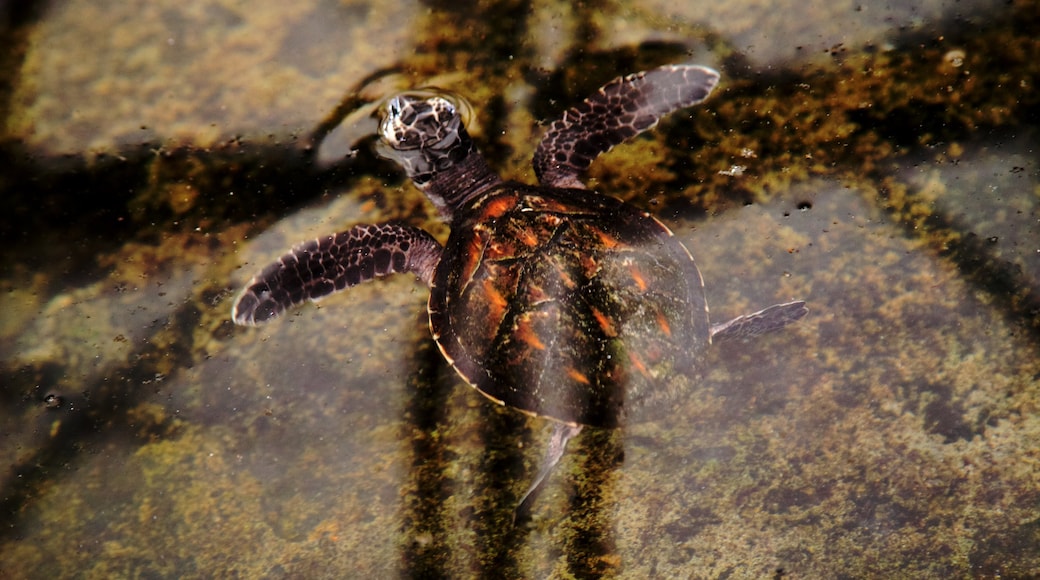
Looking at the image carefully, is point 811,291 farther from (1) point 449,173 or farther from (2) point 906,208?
(1) point 449,173

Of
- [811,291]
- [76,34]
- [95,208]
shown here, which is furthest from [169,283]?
[811,291]

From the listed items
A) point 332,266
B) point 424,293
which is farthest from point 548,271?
point 332,266

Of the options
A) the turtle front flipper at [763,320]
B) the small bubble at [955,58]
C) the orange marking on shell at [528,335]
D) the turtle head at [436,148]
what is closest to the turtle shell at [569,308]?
the orange marking on shell at [528,335]

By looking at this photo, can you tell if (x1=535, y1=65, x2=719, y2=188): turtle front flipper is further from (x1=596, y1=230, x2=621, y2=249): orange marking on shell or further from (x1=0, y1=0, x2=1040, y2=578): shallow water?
(x1=596, y1=230, x2=621, y2=249): orange marking on shell

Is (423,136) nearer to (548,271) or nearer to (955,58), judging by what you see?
(548,271)

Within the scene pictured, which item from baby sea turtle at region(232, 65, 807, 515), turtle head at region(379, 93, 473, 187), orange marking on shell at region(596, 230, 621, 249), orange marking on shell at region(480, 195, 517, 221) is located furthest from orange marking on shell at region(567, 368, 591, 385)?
turtle head at region(379, 93, 473, 187)
